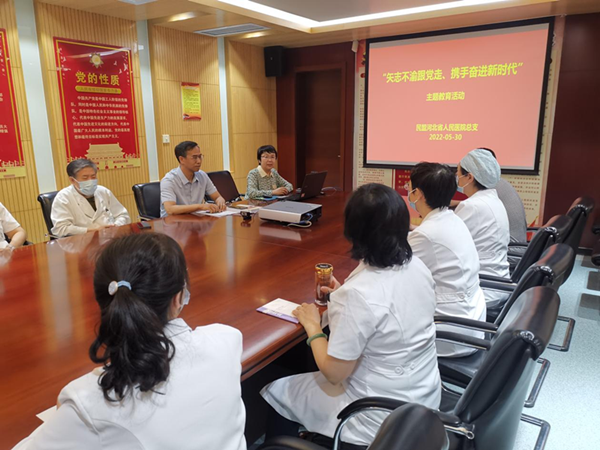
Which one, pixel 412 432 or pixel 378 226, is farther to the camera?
pixel 378 226

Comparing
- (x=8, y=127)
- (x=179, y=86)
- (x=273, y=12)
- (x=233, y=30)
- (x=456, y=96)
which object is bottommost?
(x=8, y=127)

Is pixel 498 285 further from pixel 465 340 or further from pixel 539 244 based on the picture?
pixel 465 340

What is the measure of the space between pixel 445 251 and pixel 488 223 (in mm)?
745

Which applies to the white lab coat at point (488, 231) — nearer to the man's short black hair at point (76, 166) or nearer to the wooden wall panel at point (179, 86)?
the man's short black hair at point (76, 166)

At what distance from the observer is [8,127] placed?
3.66m

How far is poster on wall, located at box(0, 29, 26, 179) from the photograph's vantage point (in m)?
3.58

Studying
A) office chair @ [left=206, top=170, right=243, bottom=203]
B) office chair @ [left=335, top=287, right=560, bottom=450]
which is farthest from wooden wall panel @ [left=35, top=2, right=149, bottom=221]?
office chair @ [left=335, top=287, right=560, bottom=450]

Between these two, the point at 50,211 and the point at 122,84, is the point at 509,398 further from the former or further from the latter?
the point at 122,84

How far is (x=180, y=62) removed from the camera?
4.98 meters

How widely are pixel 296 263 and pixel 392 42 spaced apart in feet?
13.6

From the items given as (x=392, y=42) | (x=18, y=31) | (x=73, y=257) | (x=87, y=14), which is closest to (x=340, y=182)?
(x=392, y=42)

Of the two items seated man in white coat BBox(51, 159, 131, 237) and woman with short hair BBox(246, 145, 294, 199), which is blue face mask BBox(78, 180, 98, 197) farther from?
woman with short hair BBox(246, 145, 294, 199)

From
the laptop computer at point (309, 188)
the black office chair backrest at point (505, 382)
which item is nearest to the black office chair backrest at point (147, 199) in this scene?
the laptop computer at point (309, 188)

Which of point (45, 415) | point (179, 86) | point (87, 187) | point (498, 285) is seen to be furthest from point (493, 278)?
point (179, 86)
